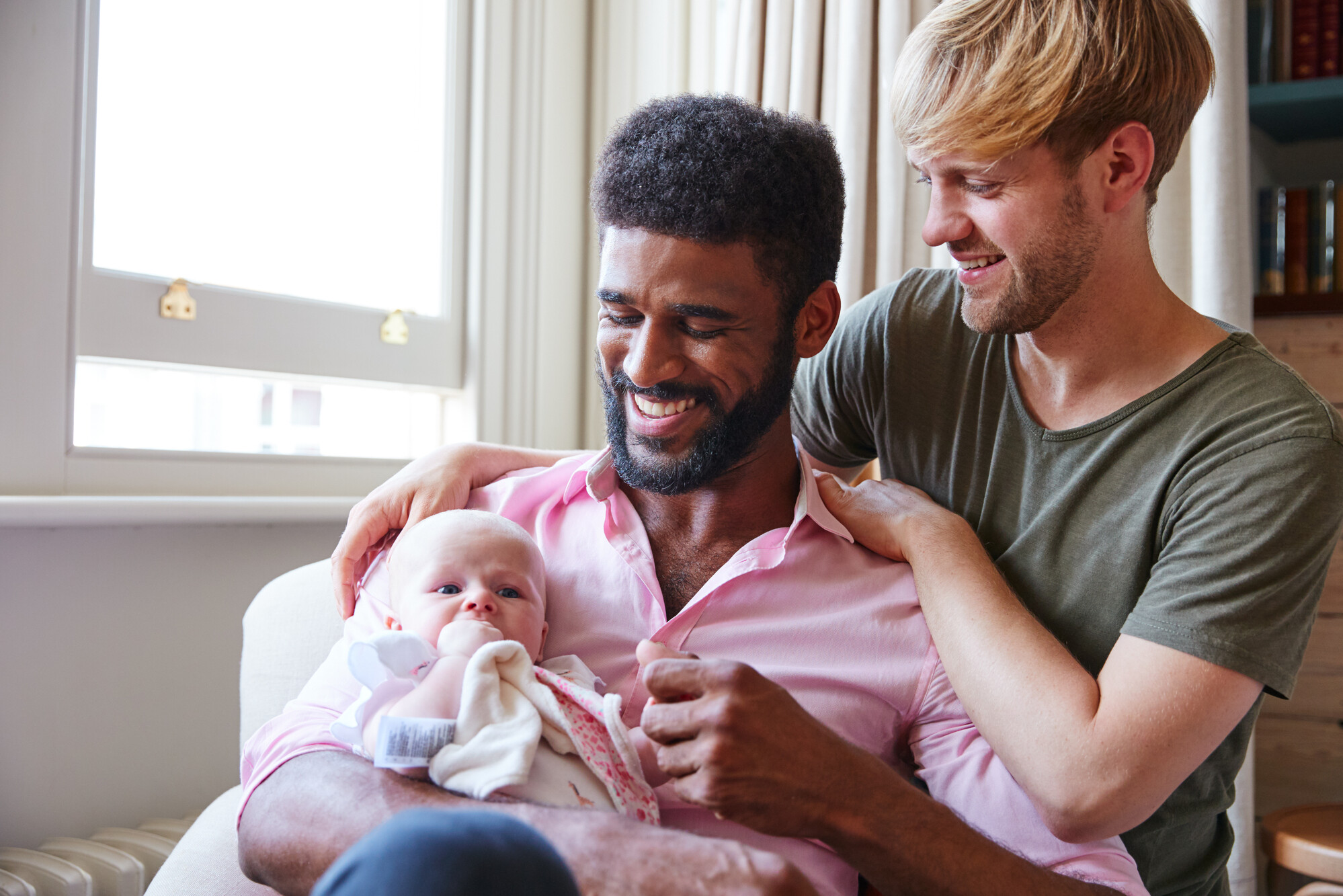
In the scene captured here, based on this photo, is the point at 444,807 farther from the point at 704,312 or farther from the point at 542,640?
the point at 704,312

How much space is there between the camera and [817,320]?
139 centimetres

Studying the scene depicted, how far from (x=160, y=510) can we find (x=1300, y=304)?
2.48 meters

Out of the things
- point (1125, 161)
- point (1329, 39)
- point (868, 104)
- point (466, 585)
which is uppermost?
point (1329, 39)

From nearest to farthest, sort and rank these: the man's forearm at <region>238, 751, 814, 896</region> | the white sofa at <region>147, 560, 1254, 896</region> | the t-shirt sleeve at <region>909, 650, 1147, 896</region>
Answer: the man's forearm at <region>238, 751, 814, 896</region>, the t-shirt sleeve at <region>909, 650, 1147, 896</region>, the white sofa at <region>147, 560, 1254, 896</region>

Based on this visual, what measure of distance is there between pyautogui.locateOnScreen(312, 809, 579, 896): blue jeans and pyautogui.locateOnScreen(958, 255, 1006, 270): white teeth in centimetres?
94

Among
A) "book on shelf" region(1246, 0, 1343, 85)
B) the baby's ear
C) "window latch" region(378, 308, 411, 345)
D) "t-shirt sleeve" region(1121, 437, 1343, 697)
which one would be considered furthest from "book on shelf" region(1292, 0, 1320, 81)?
the baby's ear

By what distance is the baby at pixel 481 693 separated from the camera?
37.7 inches

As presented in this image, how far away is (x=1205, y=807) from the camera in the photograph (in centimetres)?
129

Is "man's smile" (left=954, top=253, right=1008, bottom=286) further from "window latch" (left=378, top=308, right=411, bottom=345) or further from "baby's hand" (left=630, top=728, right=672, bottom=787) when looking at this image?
"window latch" (left=378, top=308, right=411, bottom=345)

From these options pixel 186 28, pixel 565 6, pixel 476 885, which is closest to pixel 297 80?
pixel 186 28

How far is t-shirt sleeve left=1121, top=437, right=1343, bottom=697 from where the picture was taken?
3.50 ft

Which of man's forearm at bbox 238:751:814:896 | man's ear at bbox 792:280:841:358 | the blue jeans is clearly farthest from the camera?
man's ear at bbox 792:280:841:358

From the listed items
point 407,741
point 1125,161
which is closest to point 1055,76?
point 1125,161

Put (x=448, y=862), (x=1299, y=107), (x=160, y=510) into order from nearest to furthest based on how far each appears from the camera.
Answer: (x=448, y=862), (x=160, y=510), (x=1299, y=107)
